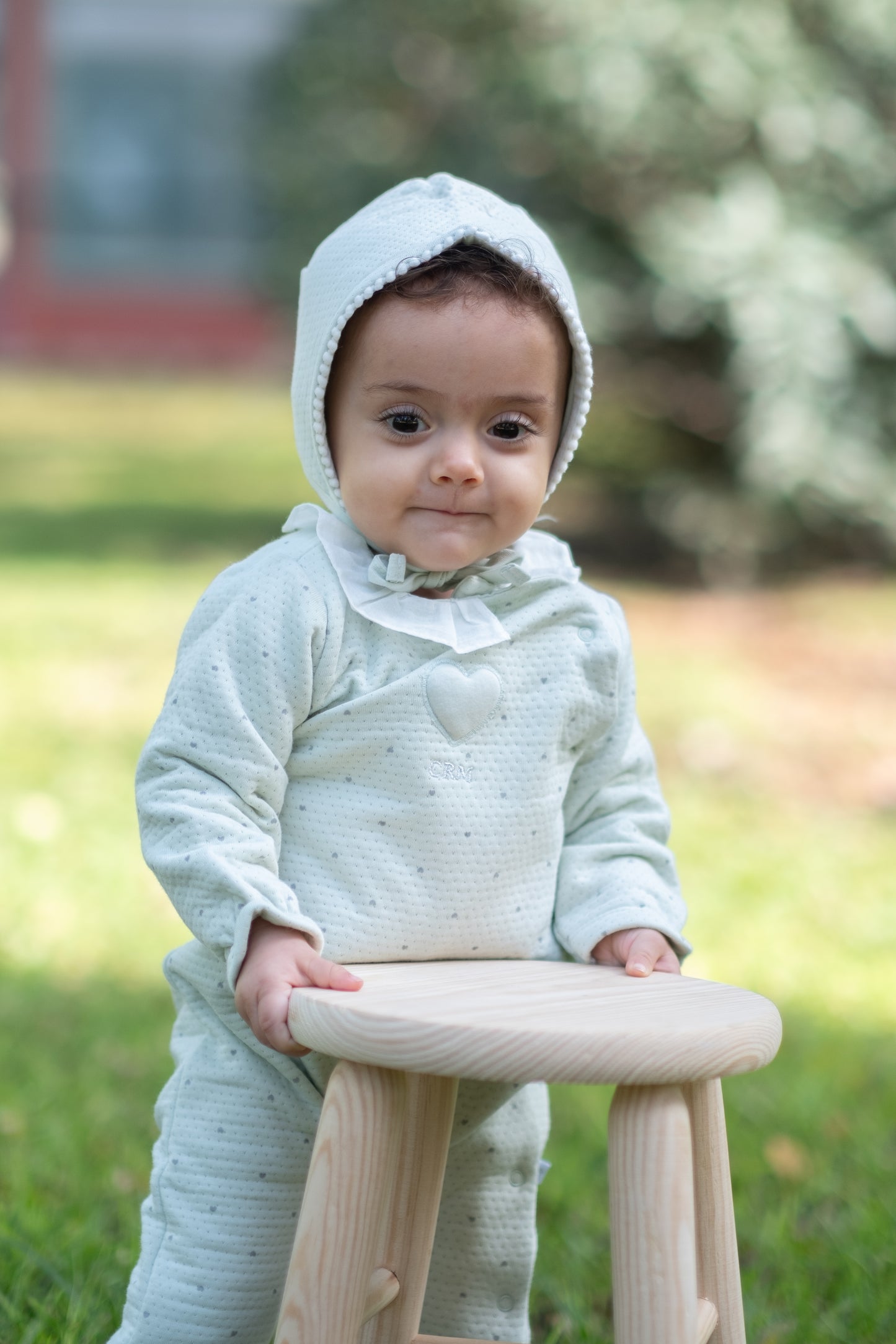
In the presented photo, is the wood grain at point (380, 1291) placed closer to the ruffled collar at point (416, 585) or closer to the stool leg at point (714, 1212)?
the stool leg at point (714, 1212)

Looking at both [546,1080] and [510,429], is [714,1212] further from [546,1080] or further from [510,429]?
[510,429]

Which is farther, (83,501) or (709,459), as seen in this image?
(83,501)

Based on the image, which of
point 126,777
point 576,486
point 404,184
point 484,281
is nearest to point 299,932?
point 484,281

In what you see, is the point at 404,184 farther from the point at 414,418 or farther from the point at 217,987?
the point at 217,987

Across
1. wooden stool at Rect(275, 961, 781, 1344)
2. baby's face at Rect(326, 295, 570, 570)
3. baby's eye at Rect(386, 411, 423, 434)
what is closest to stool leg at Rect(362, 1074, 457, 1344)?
wooden stool at Rect(275, 961, 781, 1344)

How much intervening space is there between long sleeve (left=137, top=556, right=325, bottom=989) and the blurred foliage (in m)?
5.54

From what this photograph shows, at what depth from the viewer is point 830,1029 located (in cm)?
347

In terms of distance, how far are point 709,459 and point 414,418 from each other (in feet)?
20.1

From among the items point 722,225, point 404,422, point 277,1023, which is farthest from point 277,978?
point 722,225

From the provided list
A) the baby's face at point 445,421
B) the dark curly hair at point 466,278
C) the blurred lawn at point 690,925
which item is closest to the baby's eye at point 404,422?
the baby's face at point 445,421

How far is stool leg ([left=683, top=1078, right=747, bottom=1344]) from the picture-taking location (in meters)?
1.70

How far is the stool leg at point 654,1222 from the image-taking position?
1528mm

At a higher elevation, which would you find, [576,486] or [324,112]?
[324,112]

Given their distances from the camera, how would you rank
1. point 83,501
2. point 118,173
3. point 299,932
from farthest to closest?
1. point 118,173
2. point 83,501
3. point 299,932
